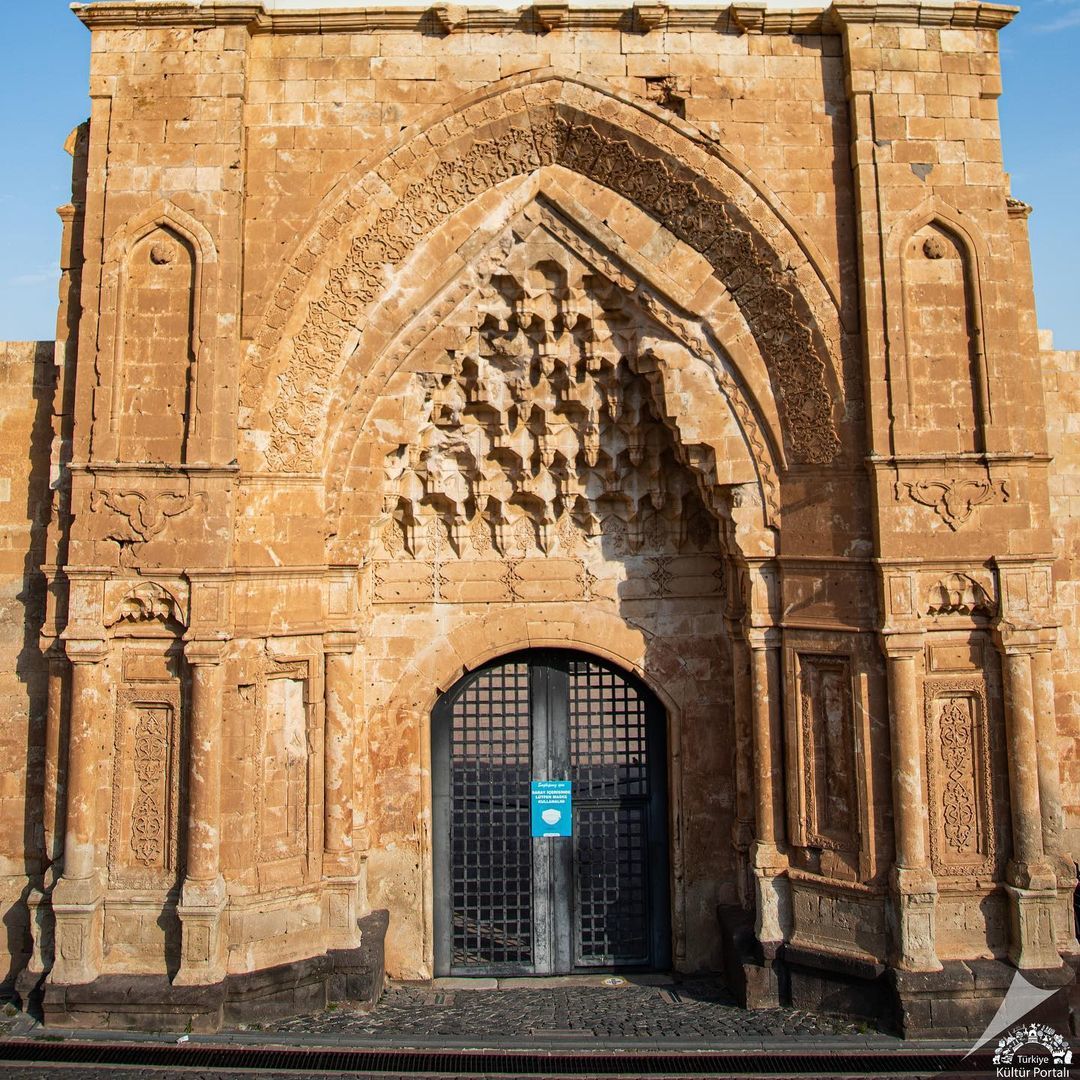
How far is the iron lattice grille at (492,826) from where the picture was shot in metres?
7.08

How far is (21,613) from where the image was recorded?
6.32 meters

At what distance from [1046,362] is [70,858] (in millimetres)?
7817

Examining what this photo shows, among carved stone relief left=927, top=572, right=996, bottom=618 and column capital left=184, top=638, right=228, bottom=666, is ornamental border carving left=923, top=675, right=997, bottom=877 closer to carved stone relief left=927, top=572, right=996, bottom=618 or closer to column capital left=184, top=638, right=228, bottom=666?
carved stone relief left=927, top=572, right=996, bottom=618

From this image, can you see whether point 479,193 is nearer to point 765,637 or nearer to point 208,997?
point 765,637

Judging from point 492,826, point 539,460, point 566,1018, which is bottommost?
point 566,1018

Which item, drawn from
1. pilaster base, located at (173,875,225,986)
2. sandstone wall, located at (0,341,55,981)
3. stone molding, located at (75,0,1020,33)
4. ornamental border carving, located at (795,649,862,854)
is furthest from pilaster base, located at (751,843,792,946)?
stone molding, located at (75,0,1020,33)

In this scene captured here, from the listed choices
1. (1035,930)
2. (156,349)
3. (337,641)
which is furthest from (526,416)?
(1035,930)

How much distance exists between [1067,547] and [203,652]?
6344 millimetres

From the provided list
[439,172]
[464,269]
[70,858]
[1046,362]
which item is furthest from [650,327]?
[70,858]

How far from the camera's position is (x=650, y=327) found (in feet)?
21.6

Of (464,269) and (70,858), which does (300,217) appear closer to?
(464,269)

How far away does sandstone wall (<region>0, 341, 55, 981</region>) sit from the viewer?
614 cm

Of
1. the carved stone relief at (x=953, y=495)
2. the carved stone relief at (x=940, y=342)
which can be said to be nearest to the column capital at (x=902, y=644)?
the carved stone relief at (x=953, y=495)

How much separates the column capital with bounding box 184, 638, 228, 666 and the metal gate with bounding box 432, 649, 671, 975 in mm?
2058
